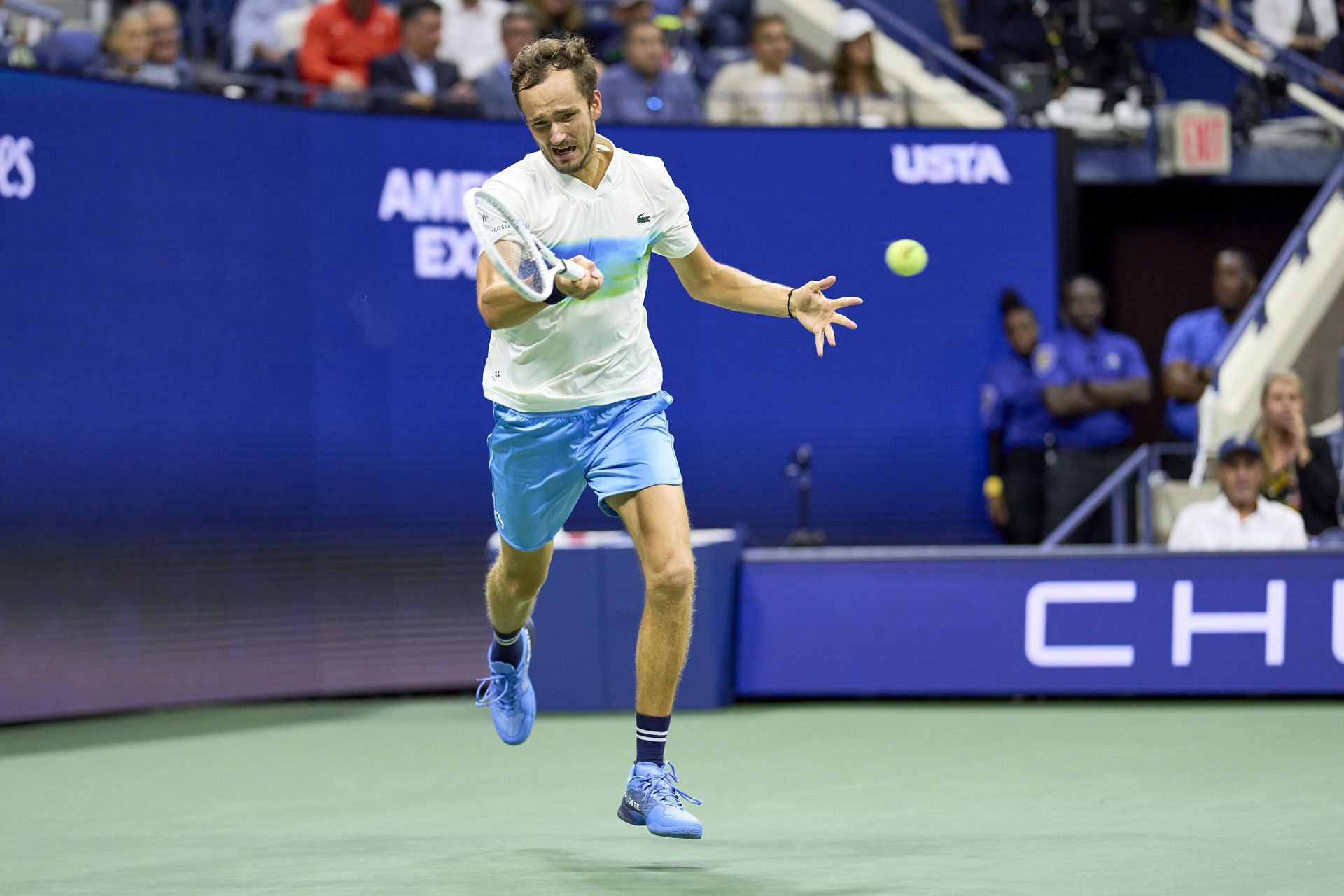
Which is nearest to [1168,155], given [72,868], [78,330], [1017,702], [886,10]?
[886,10]

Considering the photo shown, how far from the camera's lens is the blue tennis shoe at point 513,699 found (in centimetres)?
671

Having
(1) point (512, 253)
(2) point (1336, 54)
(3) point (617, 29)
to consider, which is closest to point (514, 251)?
(1) point (512, 253)

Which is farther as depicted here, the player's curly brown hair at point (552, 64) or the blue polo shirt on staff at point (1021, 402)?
the blue polo shirt on staff at point (1021, 402)

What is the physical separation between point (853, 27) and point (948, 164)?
118 cm

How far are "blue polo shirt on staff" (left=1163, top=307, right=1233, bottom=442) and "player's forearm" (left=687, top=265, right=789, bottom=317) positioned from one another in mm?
6408

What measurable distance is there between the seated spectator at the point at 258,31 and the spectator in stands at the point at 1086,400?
4.99 meters

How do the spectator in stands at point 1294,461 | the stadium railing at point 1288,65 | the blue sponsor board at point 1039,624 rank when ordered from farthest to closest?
1. the stadium railing at point 1288,65
2. the spectator in stands at point 1294,461
3. the blue sponsor board at point 1039,624

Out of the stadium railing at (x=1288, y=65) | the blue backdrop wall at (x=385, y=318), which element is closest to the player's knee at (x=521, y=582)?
the blue backdrop wall at (x=385, y=318)

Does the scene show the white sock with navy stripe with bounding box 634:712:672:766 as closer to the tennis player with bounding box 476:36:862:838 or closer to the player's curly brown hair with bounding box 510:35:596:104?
the tennis player with bounding box 476:36:862:838

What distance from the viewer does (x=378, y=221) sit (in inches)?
410

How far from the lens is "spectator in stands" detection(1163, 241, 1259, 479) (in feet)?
38.4

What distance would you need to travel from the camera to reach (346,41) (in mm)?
11883

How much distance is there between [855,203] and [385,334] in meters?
3.05

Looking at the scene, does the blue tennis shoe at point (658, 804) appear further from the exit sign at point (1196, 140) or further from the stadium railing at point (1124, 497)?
the exit sign at point (1196, 140)
